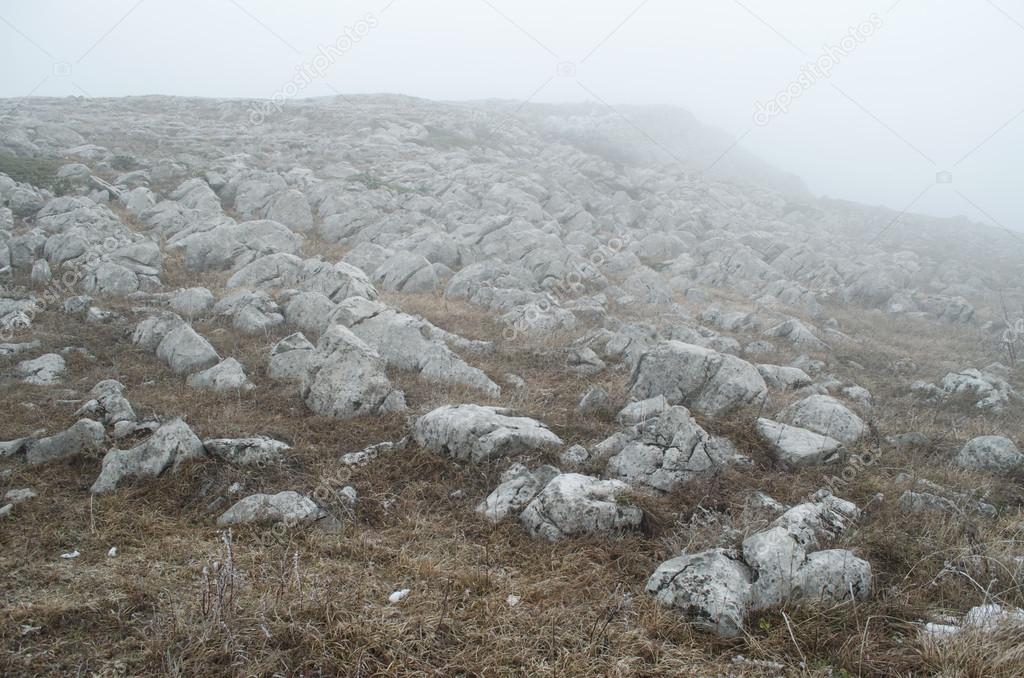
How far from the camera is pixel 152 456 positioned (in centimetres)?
690

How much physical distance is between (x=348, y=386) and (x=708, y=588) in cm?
642

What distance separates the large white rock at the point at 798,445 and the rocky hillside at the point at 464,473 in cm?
4

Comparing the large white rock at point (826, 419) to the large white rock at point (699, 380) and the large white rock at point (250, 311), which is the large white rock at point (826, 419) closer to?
the large white rock at point (699, 380)

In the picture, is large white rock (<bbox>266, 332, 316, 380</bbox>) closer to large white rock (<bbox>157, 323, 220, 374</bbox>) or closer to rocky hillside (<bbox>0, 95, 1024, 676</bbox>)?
rocky hillside (<bbox>0, 95, 1024, 676</bbox>)

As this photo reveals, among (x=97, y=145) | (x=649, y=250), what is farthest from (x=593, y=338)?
(x=97, y=145)

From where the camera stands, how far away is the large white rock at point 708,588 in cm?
447

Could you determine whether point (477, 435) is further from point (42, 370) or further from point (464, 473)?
point (42, 370)

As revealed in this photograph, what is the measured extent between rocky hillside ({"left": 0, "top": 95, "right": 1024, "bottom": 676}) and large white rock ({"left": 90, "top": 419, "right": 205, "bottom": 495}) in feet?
0.11

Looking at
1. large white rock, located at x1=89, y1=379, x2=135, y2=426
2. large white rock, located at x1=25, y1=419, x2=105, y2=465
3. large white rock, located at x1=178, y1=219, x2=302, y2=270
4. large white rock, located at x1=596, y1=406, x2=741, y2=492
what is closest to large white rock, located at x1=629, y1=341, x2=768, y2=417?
large white rock, located at x1=596, y1=406, x2=741, y2=492

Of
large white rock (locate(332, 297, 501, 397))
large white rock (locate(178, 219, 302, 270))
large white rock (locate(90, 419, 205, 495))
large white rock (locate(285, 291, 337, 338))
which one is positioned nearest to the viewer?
large white rock (locate(90, 419, 205, 495))

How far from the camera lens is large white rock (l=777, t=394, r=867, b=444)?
8633 mm

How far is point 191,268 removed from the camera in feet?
61.6

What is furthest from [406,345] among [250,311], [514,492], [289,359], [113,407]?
[514,492]

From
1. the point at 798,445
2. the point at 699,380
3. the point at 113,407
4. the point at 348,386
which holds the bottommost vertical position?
the point at 113,407
